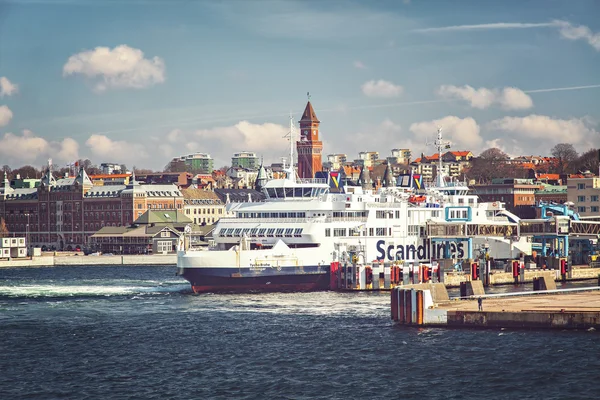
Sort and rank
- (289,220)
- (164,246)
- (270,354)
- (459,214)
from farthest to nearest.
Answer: (164,246) → (459,214) → (289,220) → (270,354)

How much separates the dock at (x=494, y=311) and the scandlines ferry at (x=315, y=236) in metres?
18.2

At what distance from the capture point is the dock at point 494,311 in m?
60.2

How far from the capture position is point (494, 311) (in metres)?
62.3

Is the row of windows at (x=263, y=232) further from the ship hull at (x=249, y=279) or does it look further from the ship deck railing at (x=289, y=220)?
the ship hull at (x=249, y=279)

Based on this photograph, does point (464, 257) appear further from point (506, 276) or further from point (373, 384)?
point (373, 384)

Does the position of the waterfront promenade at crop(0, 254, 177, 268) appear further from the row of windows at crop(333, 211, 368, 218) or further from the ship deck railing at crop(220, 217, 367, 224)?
the row of windows at crop(333, 211, 368, 218)

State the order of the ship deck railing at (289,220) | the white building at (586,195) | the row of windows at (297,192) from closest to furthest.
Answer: the ship deck railing at (289,220) → the row of windows at (297,192) → the white building at (586,195)

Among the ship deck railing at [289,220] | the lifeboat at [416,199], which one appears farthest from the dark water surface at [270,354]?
the lifeboat at [416,199]

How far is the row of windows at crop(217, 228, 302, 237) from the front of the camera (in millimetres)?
86062

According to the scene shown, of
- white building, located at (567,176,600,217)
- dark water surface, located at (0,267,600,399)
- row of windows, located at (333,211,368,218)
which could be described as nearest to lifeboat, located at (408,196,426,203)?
row of windows, located at (333,211,368,218)

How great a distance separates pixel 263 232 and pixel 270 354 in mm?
30469

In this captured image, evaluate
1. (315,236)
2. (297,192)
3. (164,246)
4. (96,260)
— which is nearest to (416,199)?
(297,192)

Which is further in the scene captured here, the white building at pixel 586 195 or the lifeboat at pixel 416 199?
the white building at pixel 586 195

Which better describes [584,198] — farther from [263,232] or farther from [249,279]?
[249,279]
